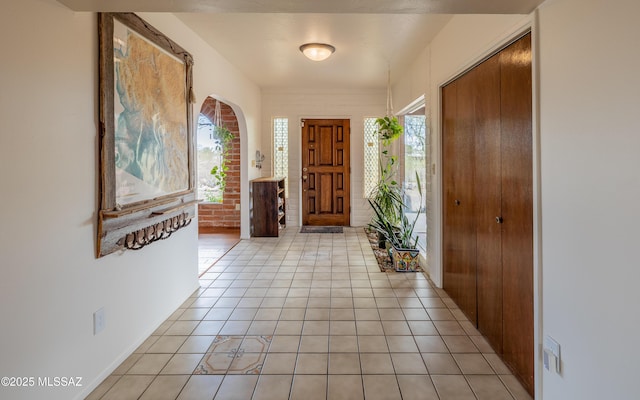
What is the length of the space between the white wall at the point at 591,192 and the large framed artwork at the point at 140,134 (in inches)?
91.3

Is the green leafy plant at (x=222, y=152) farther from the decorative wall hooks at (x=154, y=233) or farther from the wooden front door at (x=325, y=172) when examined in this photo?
the decorative wall hooks at (x=154, y=233)

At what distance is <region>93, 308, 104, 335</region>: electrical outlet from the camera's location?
209cm

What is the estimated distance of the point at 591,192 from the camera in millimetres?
1473

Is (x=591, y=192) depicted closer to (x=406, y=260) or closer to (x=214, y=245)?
(x=406, y=260)

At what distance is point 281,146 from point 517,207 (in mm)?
5339

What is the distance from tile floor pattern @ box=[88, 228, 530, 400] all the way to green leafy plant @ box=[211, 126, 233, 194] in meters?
3.03

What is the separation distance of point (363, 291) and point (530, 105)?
2.27 metres

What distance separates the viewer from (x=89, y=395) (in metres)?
2.01

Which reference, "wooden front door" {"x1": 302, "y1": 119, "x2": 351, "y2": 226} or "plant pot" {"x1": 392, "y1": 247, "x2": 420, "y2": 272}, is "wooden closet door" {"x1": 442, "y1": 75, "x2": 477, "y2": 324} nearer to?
"plant pot" {"x1": 392, "y1": 247, "x2": 420, "y2": 272}

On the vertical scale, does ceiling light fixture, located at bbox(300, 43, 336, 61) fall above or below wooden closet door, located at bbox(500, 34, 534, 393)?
above

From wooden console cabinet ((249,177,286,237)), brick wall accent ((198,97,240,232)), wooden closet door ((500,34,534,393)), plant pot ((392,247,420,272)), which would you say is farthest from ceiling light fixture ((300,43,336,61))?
brick wall accent ((198,97,240,232))

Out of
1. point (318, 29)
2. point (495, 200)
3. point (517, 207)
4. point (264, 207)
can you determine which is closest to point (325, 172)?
point (264, 207)

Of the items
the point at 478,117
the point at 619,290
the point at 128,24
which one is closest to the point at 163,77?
the point at 128,24

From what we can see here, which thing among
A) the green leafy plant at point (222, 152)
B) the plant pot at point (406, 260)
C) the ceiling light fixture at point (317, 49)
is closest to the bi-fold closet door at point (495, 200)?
the plant pot at point (406, 260)
